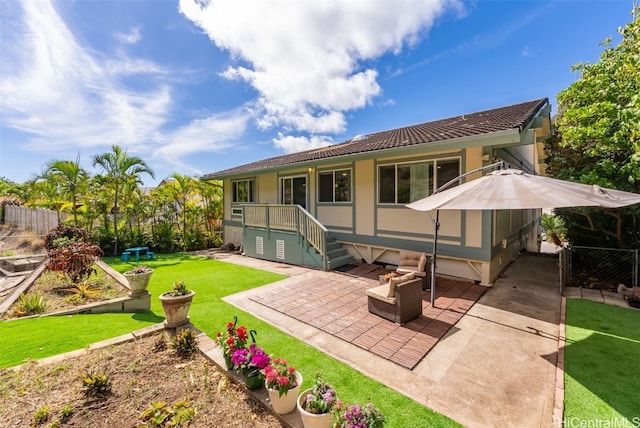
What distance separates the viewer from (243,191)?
13656 mm

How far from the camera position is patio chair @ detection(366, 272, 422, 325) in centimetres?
444

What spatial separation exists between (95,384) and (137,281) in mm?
2626

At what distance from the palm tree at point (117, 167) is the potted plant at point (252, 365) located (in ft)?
40.0

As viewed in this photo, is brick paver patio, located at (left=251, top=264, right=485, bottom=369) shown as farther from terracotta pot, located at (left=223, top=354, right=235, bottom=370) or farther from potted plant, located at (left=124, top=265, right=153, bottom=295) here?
potted plant, located at (left=124, top=265, right=153, bottom=295)

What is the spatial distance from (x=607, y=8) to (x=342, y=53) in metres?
7.54

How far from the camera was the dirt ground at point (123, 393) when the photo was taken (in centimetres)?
247

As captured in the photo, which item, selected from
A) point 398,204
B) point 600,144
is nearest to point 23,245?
point 398,204

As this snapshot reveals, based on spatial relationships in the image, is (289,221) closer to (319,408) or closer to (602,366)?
(319,408)

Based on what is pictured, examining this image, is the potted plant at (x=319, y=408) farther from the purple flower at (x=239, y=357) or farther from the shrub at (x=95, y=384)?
the shrub at (x=95, y=384)

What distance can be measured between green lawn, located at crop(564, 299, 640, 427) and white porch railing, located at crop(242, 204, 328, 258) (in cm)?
583

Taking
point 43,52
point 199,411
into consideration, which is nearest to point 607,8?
point 199,411

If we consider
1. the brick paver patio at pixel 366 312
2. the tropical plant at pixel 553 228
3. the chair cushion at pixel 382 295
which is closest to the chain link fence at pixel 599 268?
the brick paver patio at pixel 366 312

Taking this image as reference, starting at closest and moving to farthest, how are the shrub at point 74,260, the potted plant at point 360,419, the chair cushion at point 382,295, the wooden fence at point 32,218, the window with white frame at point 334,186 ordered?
the potted plant at point 360,419
the chair cushion at point 382,295
the shrub at point 74,260
the window with white frame at point 334,186
the wooden fence at point 32,218

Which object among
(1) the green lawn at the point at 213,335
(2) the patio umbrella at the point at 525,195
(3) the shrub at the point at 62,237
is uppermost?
(2) the patio umbrella at the point at 525,195
